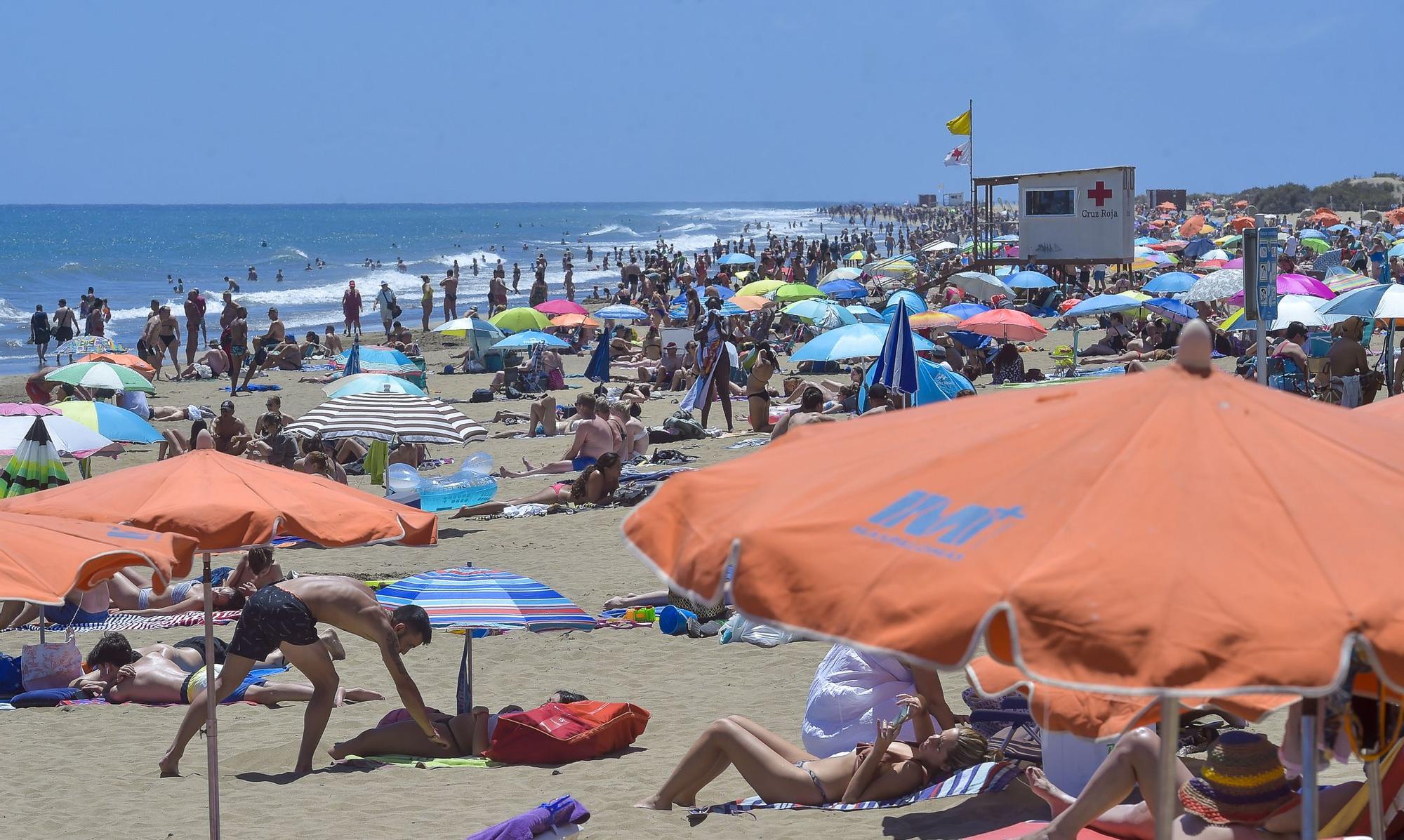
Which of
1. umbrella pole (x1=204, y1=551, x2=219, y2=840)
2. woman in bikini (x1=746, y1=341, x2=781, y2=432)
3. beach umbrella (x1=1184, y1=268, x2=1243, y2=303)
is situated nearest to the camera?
umbrella pole (x1=204, y1=551, x2=219, y2=840)

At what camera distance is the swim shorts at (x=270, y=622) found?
19.0ft

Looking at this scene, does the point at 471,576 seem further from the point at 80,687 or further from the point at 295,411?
the point at 295,411

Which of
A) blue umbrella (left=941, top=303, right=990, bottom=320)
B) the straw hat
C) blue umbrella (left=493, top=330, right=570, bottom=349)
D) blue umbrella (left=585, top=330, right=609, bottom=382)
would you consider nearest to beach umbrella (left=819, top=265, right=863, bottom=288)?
blue umbrella (left=941, top=303, right=990, bottom=320)

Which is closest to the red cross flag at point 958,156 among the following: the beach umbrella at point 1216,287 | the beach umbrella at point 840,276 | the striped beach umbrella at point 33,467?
the beach umbrella at point 840,276

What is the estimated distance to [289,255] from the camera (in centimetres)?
7788

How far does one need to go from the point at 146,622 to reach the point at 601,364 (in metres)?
11.9

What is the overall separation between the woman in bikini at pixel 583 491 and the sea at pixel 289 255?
18580mm

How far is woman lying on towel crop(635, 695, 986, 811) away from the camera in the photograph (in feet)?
16.9

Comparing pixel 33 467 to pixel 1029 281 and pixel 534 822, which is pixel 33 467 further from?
pixel 1029 281

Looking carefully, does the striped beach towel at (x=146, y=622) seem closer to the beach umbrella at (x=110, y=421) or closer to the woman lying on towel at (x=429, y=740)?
the beach umbrella at (x=110, y=421)

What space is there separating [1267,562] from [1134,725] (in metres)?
2.06

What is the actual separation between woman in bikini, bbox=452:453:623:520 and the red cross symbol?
66.1 feet

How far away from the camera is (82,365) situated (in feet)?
44.7

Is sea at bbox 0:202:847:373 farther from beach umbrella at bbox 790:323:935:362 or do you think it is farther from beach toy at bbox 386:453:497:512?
beach umbrella at bbox 790:323:935:362
